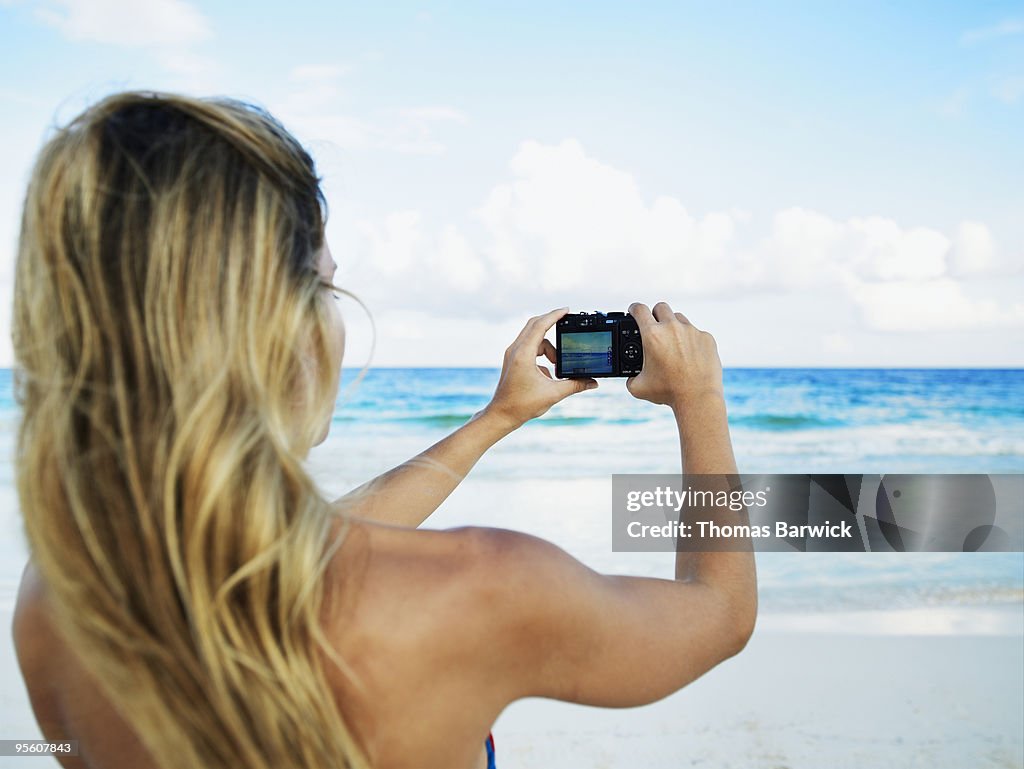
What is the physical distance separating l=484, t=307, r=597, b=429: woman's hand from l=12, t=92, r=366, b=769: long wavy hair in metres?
0.72

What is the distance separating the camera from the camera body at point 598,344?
5.70 ft

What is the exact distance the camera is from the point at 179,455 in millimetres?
759

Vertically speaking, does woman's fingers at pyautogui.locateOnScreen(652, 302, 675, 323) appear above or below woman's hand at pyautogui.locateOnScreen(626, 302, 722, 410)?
above

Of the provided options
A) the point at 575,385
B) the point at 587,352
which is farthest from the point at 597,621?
the point at 587,352

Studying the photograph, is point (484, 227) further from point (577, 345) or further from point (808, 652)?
point (577, 345)

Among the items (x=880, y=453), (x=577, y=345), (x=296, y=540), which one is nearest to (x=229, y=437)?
(x=296, y=540)

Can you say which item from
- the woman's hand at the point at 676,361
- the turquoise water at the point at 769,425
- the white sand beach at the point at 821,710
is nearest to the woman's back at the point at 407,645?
the woman's hand at the point at 676,361

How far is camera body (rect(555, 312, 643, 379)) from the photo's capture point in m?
1.74

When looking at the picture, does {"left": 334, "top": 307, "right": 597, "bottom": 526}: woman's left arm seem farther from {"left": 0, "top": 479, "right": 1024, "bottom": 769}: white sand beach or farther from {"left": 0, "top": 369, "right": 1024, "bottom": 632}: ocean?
{"left": 0, "top": 479, "right": 1024, "bottom": 769}: white sand beach

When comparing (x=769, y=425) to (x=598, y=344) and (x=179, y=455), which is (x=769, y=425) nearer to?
(x=598, y=344)

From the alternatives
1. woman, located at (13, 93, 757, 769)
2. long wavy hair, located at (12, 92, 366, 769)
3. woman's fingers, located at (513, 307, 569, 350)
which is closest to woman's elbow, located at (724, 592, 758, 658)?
woman, located at (13, 93, 757, 769)

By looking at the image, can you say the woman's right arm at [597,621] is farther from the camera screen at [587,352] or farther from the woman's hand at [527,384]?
the camera screen at [587,352]

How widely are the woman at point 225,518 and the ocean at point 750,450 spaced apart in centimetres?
12

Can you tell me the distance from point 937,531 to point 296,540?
7.99m
